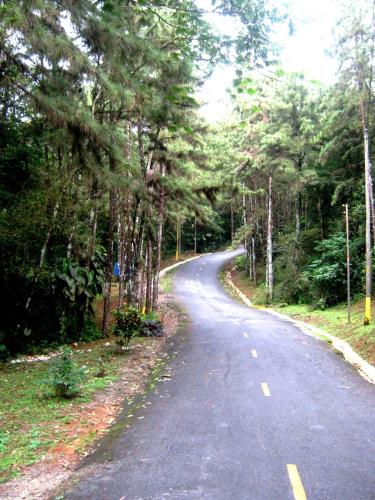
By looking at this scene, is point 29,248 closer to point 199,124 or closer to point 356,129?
point 199,124

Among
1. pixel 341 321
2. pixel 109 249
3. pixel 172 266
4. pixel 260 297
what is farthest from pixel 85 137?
pixel 172 266

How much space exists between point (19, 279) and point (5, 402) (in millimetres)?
5501

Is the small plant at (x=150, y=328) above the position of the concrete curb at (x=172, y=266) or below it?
below

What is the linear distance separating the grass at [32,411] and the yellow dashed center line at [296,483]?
10.4 feet

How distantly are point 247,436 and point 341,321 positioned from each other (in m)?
14.3

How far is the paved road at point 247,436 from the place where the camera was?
17.0 feet

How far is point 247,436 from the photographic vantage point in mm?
6820

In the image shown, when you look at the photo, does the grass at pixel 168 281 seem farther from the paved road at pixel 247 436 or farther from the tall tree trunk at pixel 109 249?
the paved road at pixel 247 436

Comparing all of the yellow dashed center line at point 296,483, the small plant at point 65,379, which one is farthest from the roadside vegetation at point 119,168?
the yellow dashed center line at point 296,483

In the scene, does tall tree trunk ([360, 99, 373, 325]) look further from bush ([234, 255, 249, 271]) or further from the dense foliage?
bush ([234, 255, 249, 271])

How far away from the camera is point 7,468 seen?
5.92 meters

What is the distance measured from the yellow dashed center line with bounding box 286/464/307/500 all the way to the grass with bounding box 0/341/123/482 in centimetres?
318

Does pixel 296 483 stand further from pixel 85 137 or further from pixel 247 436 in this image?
pixel 85 137

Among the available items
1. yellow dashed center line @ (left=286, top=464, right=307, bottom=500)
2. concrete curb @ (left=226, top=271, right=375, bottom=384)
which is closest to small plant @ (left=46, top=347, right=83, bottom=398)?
yellow dashed center line @ (left=286, top=464, right=307, bottom=500)
